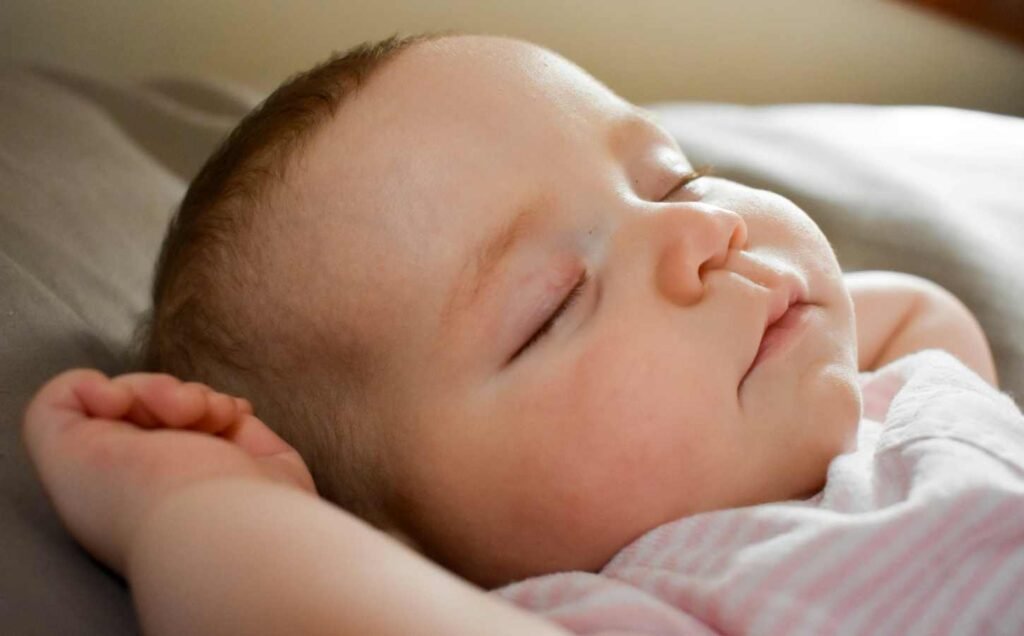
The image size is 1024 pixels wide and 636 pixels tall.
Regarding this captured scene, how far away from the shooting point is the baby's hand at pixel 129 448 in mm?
635

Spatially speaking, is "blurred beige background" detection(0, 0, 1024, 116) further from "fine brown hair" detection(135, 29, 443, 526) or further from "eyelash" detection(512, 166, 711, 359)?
"eyelash" detection(512, 166, 711, 359)

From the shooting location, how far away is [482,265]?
Result: 2.45 feet

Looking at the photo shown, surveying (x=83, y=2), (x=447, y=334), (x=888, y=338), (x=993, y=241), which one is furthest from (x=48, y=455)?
(x=83, y=2)

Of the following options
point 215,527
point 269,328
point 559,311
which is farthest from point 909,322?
point 215,527

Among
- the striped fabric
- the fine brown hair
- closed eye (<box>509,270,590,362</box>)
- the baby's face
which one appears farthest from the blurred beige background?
the striped fabric

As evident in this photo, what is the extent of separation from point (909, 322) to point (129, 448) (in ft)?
2.55

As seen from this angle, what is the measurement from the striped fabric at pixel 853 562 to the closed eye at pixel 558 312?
0.50 feet

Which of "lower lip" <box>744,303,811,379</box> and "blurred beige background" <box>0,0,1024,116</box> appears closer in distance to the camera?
"lower lip" <box>744,303,811,379</box>

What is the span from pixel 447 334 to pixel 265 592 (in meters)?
0.25

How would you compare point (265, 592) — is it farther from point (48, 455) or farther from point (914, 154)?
point (914, 154)

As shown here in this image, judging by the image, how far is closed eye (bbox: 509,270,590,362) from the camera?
2.45 ft

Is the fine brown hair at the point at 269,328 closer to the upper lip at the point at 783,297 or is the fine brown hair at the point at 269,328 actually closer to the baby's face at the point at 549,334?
the baby's face at the point at 549,334

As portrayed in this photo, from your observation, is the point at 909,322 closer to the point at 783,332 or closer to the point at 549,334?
the point at 783,332

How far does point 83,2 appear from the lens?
1.53 meters
